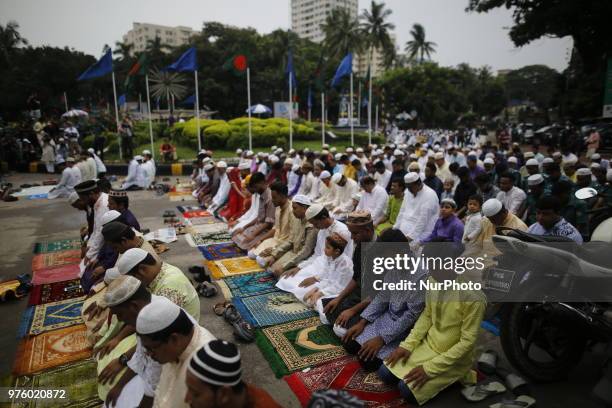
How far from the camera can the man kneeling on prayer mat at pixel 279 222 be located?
5.95 metres

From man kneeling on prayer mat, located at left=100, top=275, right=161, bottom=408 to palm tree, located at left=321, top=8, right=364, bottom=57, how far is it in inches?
1741

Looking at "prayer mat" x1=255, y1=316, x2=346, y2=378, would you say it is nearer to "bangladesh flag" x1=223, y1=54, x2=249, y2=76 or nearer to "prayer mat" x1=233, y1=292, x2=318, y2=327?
"prayer mat" x1=233, y1=292, x2=318, y2=327

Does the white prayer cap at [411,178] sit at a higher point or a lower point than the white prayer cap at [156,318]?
higher

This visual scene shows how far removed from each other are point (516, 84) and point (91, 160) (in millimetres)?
70980

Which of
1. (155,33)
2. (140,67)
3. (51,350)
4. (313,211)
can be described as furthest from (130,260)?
(155,33)

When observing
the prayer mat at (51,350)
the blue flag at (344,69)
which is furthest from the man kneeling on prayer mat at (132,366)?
the blue flag at (344,69)

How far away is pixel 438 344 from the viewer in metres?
3.09

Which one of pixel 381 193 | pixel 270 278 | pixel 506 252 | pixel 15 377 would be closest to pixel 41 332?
pixel 15 377

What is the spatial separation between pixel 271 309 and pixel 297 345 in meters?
0.83

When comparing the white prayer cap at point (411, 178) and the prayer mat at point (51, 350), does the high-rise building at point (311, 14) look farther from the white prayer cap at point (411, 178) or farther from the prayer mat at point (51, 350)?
the prayer mat at point (51, 350)

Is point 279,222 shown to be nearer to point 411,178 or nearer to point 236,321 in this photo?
point 411,178

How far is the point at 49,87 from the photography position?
122 ft

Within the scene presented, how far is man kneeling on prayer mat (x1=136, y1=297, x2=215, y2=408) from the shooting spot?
211cm

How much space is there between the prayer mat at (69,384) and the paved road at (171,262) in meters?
0.38
